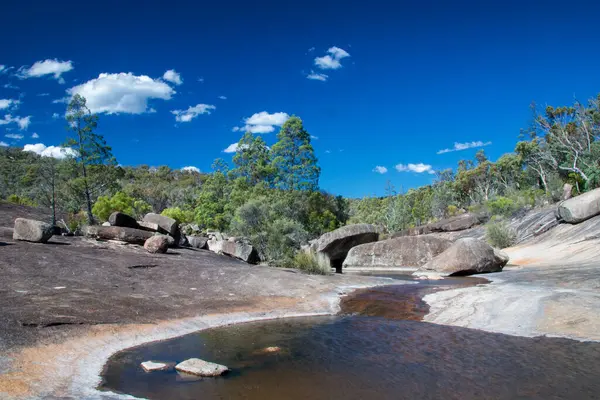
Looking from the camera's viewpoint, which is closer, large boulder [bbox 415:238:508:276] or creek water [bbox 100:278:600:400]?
creek water [bbox 100:278:600:400]

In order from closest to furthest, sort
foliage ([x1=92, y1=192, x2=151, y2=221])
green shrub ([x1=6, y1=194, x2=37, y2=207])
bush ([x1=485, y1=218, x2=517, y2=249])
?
1. bush ([x1=485, y1=218, x2=517, y2=249])
2. green shrub ([x1=6, y1=194, x2=37, y2=207])
3. foliage ([x1=92, y1=192, x2=151, y2=221])

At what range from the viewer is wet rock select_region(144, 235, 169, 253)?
22.6m

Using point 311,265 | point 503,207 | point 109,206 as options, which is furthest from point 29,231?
point 503,207

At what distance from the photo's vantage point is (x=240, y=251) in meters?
28.1

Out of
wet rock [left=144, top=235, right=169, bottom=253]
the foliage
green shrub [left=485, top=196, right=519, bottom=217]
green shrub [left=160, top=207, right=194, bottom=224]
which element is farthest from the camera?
green shrub [left=160, top=207, right=194, bottom=224]

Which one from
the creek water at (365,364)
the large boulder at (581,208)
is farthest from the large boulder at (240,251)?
the large boulder at (581,208)

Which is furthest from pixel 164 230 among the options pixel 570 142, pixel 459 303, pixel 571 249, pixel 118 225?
pixel 570 142

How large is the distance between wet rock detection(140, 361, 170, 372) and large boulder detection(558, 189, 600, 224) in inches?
1291

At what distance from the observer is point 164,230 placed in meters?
26.7

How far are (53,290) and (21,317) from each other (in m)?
3.11

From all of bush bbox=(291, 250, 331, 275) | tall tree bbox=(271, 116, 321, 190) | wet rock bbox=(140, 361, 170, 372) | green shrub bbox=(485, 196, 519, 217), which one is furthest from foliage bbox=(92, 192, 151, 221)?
green shrub bbox=(485, 196, 519, 217)

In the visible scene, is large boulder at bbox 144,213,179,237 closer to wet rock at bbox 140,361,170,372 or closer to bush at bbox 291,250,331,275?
bush at bbox 291,250,331,275

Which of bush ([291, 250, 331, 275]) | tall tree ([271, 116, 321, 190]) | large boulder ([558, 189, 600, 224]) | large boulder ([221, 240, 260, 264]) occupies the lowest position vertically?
bush ([291, 250, 331, 275])

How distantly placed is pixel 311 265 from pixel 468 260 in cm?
868
